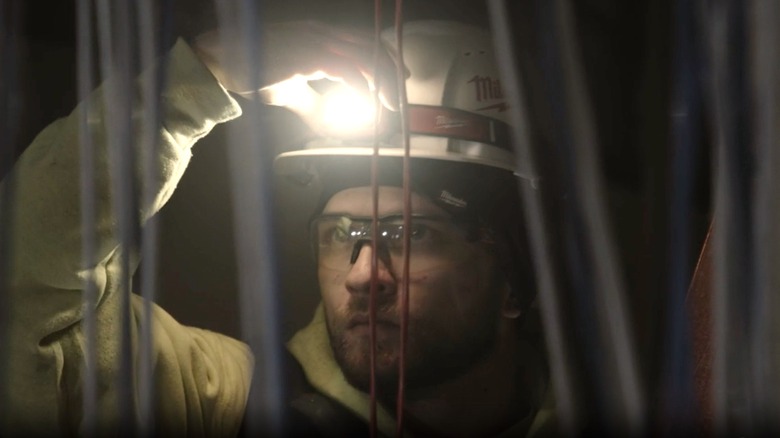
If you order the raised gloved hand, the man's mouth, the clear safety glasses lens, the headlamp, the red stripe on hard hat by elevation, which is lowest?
the man's mouth

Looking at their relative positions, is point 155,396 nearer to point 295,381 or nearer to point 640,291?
point 295,381

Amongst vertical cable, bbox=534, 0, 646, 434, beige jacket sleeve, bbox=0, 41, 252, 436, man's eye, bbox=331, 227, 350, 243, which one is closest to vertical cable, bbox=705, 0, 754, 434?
vertical cable, bbox=534, 0, 646, 434

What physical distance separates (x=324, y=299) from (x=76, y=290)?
0.34 meters

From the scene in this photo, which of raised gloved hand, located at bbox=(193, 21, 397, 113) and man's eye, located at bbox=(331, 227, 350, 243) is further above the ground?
raised gloved hand, located at bbox=(193, 21, 397, 113)

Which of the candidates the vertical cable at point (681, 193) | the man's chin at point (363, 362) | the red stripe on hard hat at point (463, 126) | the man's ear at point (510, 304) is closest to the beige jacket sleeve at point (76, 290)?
the man's chin at point (363, 362)

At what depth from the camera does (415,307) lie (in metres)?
1.24

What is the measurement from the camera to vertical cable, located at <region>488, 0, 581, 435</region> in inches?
48.0

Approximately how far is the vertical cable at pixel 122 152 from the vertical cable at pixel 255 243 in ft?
0.45

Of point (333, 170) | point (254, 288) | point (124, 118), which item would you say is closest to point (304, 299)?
point (254, 288)

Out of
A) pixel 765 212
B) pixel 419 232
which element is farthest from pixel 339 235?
pixel 765 212

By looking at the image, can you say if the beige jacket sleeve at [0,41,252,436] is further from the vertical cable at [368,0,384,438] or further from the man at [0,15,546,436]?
the vertical cable at [368,0,384,438]

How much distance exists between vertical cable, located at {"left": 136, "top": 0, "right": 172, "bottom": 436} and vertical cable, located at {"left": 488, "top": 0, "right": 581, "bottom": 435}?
481mm

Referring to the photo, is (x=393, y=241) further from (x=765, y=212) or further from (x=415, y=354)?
(x=765, y=212)

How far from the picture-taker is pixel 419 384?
1236mm
